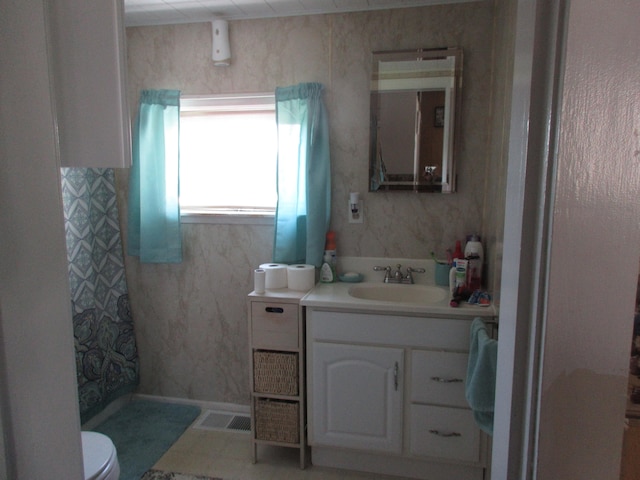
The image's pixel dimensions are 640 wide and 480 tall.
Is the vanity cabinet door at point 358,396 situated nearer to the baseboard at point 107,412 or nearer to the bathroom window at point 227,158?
the bathroom window at point 227,158

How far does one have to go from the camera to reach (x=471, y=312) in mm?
1832

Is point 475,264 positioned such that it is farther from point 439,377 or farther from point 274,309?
point 274,309

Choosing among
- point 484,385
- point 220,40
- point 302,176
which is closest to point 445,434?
point 484,385

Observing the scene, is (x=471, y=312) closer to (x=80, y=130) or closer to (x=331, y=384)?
(x=331, y=384)

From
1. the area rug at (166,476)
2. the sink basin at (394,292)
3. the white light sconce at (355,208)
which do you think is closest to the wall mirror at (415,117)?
the white light sconce at (355,208)

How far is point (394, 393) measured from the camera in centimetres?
197

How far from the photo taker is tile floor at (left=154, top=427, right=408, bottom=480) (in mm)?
2119

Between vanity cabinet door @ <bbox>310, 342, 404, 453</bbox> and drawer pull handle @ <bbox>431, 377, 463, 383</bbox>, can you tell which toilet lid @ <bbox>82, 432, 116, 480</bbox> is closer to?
vanity cabinet door @ <bbox>310, 342, 404, 453</bbox>

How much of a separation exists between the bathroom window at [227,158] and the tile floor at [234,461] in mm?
1240

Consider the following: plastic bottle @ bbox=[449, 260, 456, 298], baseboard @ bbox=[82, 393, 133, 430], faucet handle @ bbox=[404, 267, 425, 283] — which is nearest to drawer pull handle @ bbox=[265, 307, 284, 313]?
faucet handle @ bbox=[404, 267, 425, 283]

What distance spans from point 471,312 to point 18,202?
1717 millimetres

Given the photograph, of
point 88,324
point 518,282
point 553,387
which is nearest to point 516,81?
point 518,282

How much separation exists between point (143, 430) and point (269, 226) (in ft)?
4.50

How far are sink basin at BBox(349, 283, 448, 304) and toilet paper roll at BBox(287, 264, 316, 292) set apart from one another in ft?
0.72
